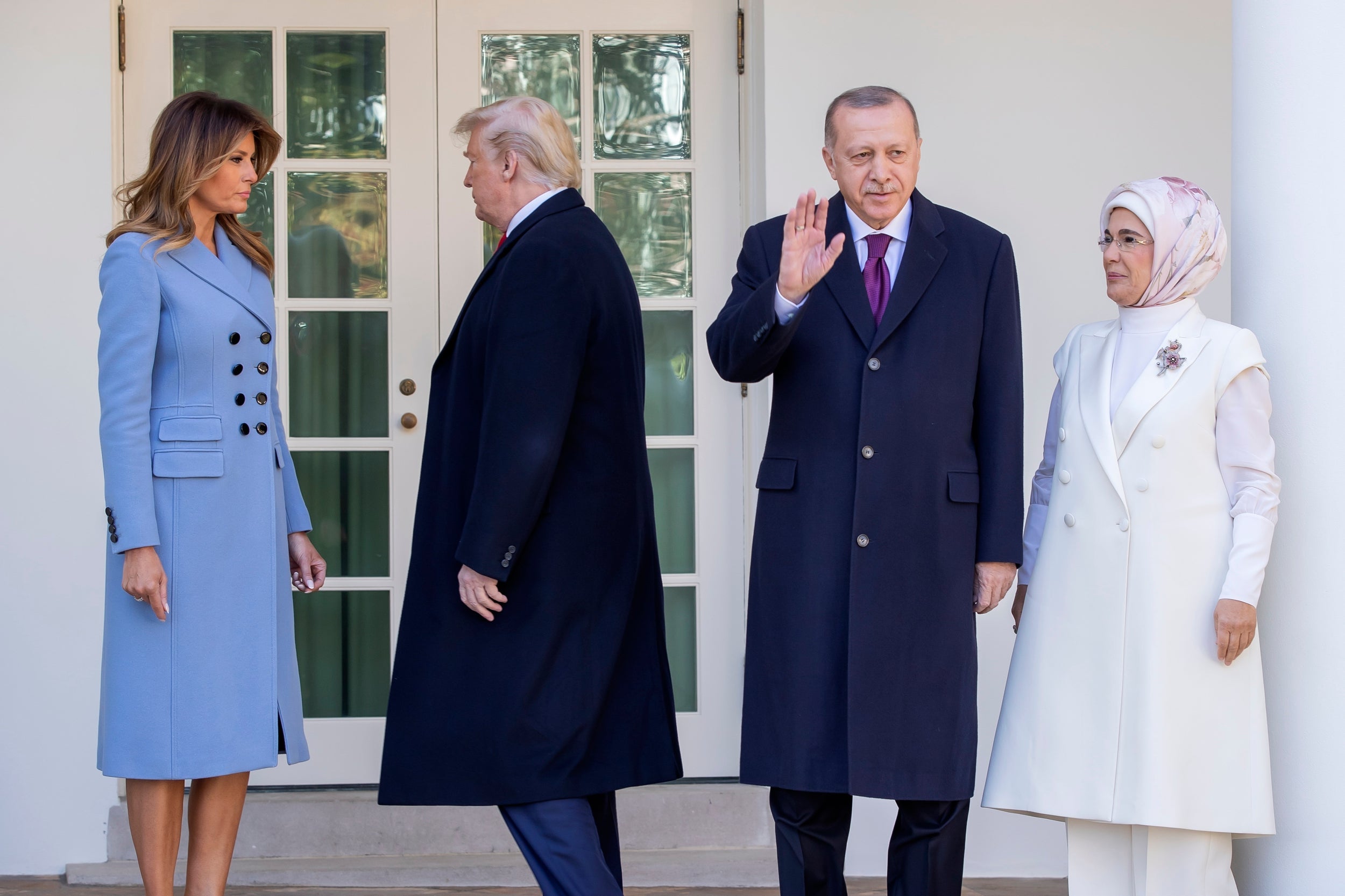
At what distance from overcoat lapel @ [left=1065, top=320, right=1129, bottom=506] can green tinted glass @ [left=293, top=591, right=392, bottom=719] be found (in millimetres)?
2123

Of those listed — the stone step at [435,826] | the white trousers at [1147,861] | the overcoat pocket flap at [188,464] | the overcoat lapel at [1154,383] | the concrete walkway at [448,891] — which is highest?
the overcoat lapel at [1154,383]

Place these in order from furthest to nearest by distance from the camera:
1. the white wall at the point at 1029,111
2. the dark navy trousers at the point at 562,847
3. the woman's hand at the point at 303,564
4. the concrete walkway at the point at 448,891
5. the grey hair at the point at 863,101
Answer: the white wall at the point at 1029,111 < the concrete walkway at the point at 448,891 < the woman's hand at the point at 303,564 < the grey hair at the point at 863,101 < the dark navy trousers at the point at 562,847

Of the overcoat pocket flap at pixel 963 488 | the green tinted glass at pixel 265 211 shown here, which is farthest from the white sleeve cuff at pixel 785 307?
the green tinted glass at pixel 265 211

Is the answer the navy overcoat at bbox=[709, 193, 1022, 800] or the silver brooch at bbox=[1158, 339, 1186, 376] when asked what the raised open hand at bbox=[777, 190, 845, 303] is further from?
the silver brooch at bbox=[1158, 339, 1186, 376]

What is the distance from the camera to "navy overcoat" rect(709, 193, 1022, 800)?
223 cm

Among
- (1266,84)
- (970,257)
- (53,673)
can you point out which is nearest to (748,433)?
(970,257)

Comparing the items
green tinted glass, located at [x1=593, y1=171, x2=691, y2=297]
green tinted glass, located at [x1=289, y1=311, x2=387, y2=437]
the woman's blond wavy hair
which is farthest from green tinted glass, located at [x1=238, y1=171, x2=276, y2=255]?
the woman's blond wavy hair

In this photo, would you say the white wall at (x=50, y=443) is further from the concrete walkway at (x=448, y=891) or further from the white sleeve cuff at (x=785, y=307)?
the white sleeve cuff at (x=785, y=307)

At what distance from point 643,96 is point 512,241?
1585mm

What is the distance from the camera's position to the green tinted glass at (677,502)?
3.70 m

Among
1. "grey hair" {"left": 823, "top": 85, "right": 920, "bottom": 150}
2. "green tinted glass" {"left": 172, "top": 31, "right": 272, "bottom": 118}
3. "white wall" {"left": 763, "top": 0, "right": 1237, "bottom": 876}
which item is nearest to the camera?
"grey hair" {"left": 823, "top": 85, "right": 920, "bottom": 150}

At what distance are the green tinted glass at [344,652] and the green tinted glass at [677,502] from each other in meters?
0.82

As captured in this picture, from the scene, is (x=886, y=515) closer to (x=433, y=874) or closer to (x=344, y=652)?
(x=433, y=874)

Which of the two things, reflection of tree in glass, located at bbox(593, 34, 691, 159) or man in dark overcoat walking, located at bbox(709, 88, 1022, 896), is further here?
reflection of tree in glass, located at bbox(593, 34, 691, 159)
